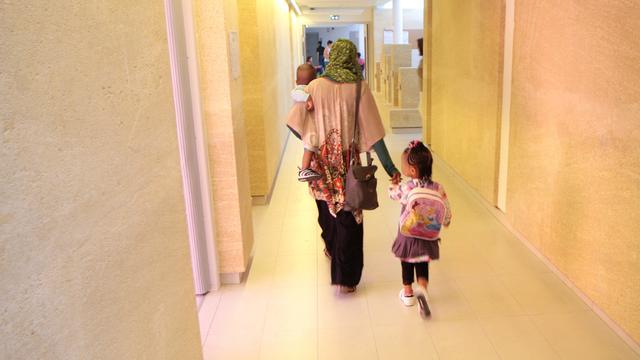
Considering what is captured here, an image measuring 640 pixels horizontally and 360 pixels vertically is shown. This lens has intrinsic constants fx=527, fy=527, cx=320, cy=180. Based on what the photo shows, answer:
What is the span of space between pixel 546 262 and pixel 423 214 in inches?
55.6

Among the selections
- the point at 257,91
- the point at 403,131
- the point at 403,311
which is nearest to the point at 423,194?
the point at 403,311

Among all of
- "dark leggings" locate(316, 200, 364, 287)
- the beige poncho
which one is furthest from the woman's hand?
"dark leggings" locate(316, 200, 364, 287)

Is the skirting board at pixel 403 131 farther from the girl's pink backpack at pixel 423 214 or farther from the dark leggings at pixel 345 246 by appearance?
the girl's pink backpack at pixel 423 214

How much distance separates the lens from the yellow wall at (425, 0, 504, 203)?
A: 15.5 ft

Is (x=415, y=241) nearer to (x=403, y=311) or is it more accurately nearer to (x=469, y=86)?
(x=403, y=311)

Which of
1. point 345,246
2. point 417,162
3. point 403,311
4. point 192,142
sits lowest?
point 403,311

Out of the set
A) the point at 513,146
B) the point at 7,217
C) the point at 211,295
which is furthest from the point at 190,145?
the point at 513,146

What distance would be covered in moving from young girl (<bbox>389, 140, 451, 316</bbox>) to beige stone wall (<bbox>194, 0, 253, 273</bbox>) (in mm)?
1113

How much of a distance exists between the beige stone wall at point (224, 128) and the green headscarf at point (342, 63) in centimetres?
68

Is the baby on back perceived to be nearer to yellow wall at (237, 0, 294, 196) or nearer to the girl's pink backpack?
the girl's pink backpack

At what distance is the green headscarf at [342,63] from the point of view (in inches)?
126

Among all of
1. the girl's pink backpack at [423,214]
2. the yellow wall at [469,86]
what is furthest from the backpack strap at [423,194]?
the yellow wall at [469,86]

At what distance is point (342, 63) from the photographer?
10.6 ft

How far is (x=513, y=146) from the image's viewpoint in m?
4.31
